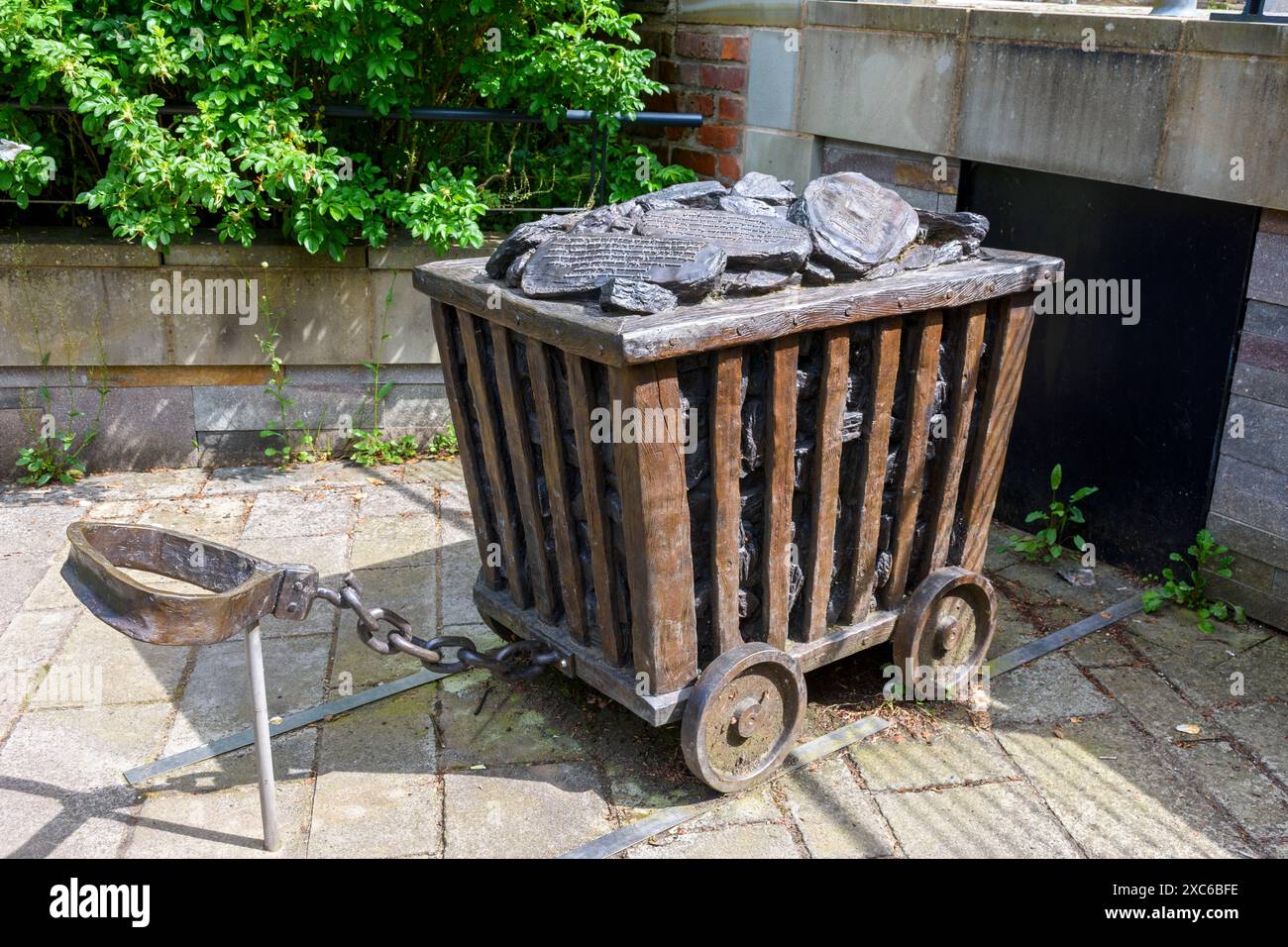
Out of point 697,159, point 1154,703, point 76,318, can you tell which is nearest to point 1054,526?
point 1154,703

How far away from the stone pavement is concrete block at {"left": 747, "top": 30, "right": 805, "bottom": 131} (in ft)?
8.07

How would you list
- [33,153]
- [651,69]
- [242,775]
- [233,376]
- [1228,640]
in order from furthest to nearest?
[651,69]
[233,376]
[33,153]
[1228,640]
[242,775]

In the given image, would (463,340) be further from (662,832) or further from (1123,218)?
(1123,218)

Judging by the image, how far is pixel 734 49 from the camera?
19.0 feet

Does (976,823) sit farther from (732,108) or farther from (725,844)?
(732,108)

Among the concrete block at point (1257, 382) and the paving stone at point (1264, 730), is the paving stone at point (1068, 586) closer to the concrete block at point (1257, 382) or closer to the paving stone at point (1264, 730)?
the paving stone at point (1264, 730)

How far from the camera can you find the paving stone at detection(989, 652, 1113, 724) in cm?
376

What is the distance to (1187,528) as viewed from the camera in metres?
4.45

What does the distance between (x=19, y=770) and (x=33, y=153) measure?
111 inches

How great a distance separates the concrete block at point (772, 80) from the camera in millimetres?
5535

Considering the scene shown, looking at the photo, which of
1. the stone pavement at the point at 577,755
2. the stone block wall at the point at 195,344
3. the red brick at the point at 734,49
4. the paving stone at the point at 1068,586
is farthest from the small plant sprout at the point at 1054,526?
the stone block wall at the point at 195,344

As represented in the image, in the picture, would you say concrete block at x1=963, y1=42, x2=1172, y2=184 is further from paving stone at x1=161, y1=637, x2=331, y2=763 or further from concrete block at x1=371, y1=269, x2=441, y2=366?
paving stone at x1=161, y1=637, x2=331, y2=763

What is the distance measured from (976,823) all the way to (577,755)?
111 cm
